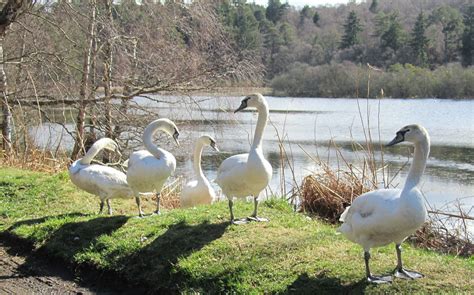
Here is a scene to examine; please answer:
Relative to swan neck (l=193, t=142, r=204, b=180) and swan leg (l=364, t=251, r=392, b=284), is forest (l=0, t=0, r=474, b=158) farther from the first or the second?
swan leg (l=364, t=251, r=392, b=284)

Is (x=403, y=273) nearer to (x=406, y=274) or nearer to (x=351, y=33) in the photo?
(x=406, y=274)

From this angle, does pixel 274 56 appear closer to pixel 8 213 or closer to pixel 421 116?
pixel 421 116

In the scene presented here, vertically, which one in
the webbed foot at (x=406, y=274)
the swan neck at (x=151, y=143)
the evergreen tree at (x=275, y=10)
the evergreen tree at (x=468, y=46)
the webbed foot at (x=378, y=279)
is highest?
the evergreen tree at (x=275, y=10)

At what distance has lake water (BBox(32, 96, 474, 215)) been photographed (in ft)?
46.3

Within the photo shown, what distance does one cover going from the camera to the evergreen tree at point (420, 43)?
56891mm

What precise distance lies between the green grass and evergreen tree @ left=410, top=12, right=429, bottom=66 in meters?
51.9

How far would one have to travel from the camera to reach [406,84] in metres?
47.1

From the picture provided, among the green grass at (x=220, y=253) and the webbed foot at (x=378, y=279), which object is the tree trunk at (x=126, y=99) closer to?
the green grass at (x=220, y=253)

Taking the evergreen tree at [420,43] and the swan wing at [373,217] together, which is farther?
the evergreen tree at [420,43]

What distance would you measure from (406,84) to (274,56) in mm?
10564

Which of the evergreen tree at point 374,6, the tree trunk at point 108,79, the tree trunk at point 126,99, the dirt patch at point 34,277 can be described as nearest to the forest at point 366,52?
the evergreen tree at point 374,6

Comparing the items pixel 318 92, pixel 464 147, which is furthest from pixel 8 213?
pixel 318 92

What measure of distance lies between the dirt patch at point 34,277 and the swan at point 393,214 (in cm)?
255

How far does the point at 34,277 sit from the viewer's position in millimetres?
6422
